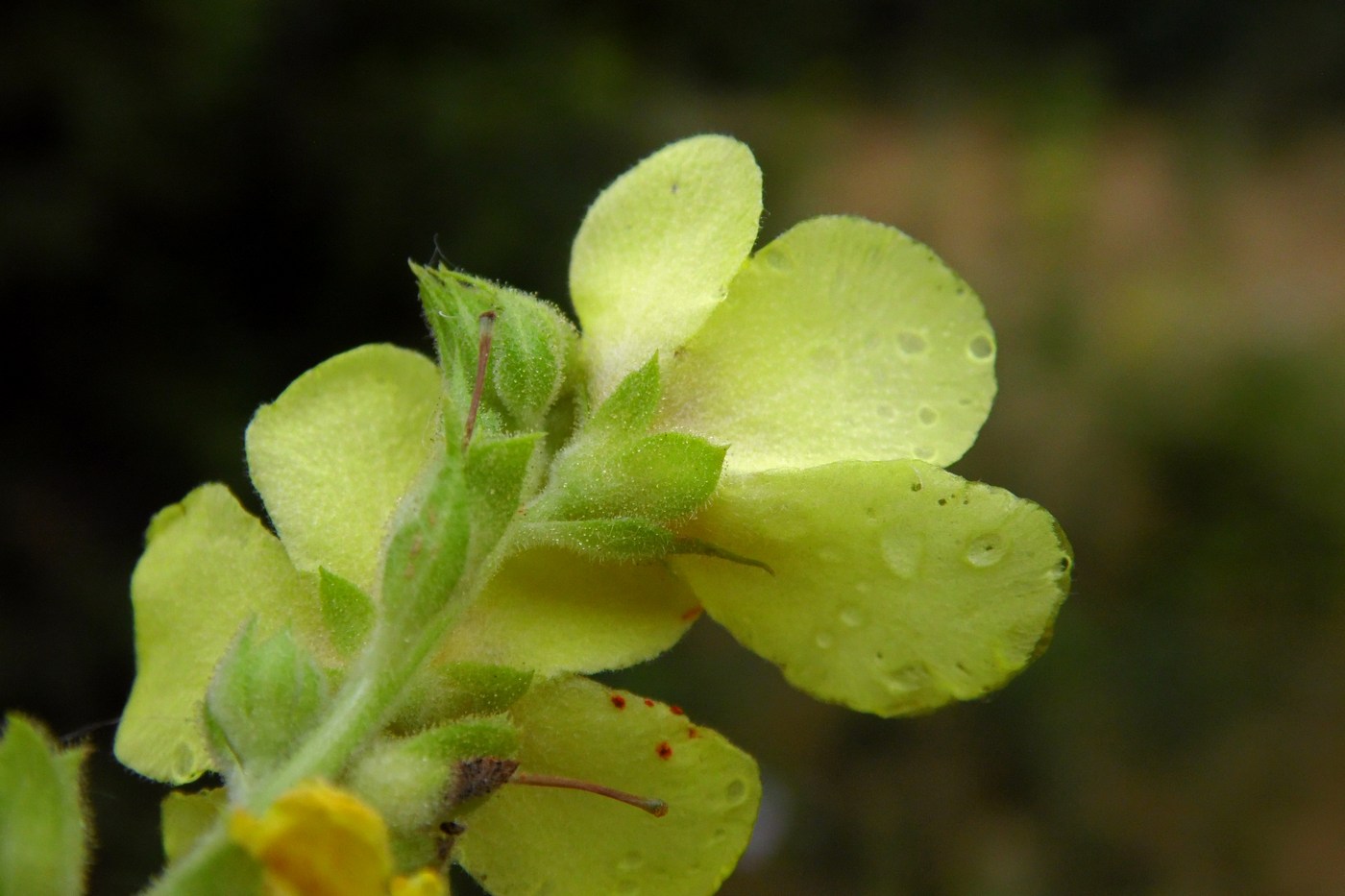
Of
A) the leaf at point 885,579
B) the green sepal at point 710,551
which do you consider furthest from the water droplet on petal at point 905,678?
the green sepal at point 710,551

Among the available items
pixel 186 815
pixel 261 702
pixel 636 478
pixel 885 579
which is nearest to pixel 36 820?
pixel 261 702

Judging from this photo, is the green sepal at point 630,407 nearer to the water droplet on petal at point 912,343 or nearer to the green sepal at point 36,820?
the water droplet on petal at point 912,343

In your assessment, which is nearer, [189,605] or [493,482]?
[493,482]

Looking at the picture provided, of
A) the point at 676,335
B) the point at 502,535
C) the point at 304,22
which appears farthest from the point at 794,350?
the point at 304,22

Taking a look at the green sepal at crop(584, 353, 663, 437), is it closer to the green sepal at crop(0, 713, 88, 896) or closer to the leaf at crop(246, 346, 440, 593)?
the leaf at crop(246, 346, 440, 593)

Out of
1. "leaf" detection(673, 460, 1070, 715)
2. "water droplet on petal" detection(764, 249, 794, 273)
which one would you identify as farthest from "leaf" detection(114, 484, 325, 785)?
"water droplet on petal" detection(764, 249, 794, 273)

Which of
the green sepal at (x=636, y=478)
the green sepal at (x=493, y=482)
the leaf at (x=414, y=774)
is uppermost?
the green sepal at (x=493, y=482)

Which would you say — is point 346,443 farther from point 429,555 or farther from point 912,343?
point 912,343
